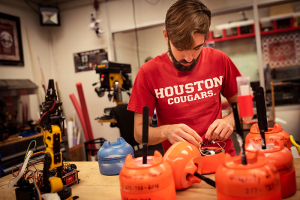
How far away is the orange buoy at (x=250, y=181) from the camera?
524 millimetres

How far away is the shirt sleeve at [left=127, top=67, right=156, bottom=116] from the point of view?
117 cm

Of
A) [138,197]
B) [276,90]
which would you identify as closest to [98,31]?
[276,90]

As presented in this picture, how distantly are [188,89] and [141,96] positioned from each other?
0.24 metres

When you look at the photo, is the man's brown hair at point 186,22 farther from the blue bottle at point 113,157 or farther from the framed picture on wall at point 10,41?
the framed picture on wall at point 10,41

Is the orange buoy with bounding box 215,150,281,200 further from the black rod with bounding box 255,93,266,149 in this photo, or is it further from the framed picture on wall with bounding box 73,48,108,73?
the framed picture on wall with bounding box 73,48,108,73

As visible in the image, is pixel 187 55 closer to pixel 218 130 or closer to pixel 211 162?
pixel 218 130

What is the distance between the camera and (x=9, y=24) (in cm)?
348

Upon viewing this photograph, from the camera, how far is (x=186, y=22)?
0.95 metres

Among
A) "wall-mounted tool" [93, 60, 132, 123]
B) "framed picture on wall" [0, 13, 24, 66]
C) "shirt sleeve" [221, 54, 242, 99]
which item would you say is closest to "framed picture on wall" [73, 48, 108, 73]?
"framed picture on wall" [0, 13, 24, 66]

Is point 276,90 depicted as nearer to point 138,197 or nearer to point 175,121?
point 175,121

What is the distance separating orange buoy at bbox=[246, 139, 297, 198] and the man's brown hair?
512 millimetres

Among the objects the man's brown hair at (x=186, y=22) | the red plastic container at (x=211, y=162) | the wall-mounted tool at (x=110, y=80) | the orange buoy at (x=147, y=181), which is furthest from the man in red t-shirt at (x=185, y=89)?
the wall-mounted tool at (x=110, y=80)

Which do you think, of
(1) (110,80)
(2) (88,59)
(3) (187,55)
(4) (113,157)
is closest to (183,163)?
(4) (113,157)

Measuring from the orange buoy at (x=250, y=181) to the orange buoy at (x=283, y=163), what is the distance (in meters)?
0.07
